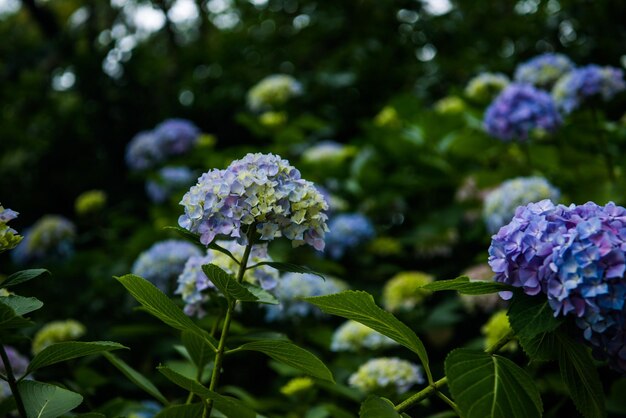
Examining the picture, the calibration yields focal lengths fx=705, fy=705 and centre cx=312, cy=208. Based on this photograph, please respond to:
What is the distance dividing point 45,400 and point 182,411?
0.27m

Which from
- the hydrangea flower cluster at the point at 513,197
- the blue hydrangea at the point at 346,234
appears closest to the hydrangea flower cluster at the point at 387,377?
the hydrangea flower cluster at the point at 513,197

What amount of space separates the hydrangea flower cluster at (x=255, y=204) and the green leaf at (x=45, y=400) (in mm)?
409

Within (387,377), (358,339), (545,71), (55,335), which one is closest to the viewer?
(387,377)

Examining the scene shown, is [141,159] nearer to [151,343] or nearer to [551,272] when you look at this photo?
[151,343]

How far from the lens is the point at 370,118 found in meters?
5.30

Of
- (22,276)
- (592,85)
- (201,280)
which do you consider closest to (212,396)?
(22,276)

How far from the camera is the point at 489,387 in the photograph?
124 centimetres

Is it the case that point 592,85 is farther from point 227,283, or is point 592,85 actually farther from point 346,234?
point 227,283

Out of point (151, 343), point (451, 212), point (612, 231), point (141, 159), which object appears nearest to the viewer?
point (612, 231)

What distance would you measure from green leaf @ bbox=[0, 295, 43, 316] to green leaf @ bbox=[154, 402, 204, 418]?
1.02ft

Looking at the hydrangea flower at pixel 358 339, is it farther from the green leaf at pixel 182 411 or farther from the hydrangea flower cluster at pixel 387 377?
the green leaf at pixel 182 411

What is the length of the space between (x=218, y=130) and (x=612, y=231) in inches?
176

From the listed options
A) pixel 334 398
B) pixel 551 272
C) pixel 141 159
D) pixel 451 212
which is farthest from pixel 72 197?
pixel 551 272

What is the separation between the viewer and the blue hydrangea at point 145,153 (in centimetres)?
443
